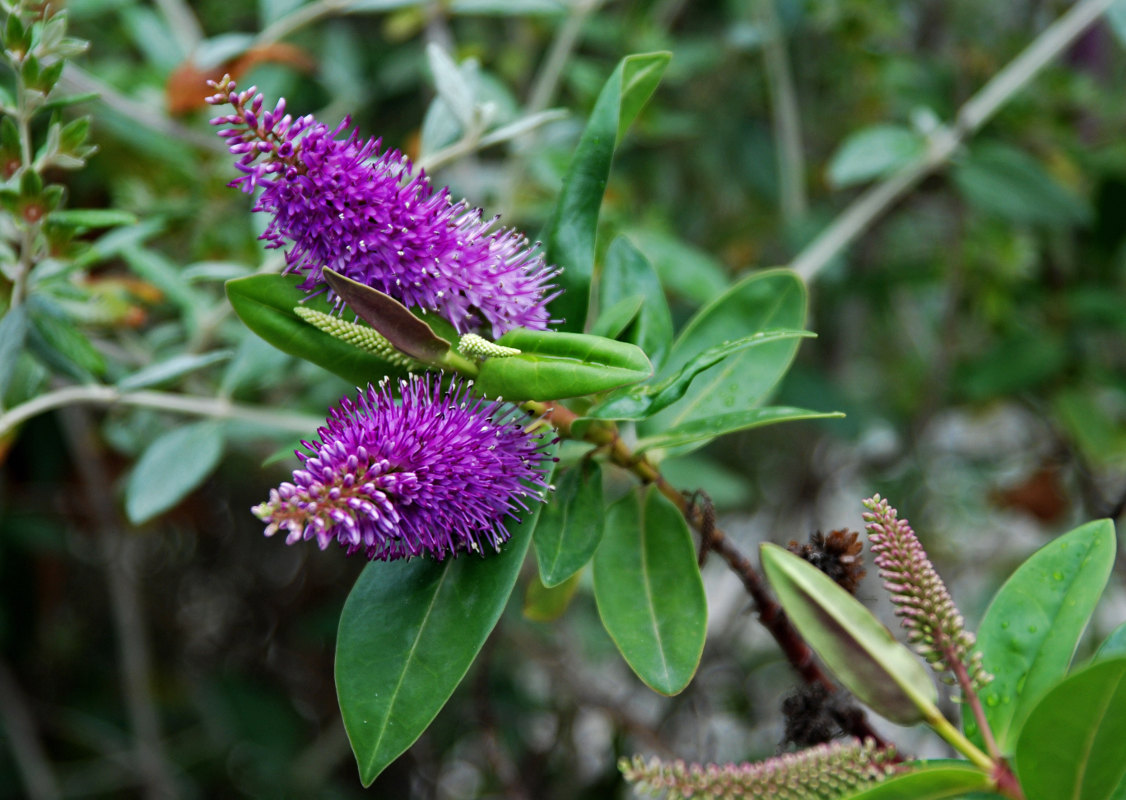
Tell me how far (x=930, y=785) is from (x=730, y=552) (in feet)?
0.70

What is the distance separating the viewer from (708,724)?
5.74ft

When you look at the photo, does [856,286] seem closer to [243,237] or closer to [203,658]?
[243,237]

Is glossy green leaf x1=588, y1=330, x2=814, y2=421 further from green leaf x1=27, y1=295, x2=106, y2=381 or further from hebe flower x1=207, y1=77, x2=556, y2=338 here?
green leaf x1=27, y1=295, x2=106, y2=381

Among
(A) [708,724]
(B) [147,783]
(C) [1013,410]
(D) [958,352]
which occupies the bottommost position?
(B) [147,783]

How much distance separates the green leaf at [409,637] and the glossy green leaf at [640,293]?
0.19 meters

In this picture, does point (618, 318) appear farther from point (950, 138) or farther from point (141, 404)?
point (950, 138)

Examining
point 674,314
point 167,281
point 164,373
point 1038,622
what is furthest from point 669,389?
point 674,314

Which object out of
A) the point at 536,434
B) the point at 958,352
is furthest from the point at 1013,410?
the point at 536,434

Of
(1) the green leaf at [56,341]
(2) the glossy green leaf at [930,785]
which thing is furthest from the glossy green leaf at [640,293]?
(1) the green leaf at [56,341]

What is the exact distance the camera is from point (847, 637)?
19.4 inches

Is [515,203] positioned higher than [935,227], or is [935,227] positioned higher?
[515,203]

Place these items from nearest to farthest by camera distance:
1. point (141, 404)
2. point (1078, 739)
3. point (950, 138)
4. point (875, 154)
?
point (1078, 739), point (141, 404), point (875, 154), point (950, 138)

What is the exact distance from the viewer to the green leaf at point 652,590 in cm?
64

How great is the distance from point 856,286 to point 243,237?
1.04m
